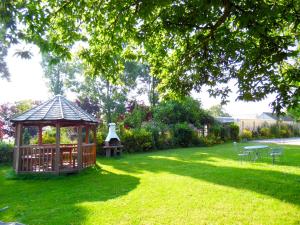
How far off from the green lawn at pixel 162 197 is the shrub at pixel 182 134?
12007 mm

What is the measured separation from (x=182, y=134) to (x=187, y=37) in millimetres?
17407

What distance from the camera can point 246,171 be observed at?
1080cm

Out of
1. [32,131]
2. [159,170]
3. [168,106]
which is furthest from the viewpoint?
[32,131]

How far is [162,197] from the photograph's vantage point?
298 inches

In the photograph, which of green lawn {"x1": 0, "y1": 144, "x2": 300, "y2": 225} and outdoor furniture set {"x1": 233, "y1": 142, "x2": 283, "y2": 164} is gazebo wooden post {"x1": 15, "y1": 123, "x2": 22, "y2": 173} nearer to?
green lawn {"x1": 0, "y1": 144, "x2": 300, "y2": 225}

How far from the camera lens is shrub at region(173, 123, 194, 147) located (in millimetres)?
23812

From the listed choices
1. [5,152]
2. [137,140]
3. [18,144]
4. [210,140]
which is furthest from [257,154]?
[5,152]

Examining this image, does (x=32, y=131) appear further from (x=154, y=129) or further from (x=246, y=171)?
(x=246, y=171)

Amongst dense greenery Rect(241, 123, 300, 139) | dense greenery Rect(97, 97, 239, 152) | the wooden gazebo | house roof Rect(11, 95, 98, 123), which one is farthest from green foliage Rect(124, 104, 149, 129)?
the wooden gazebo

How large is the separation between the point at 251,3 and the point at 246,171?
7.37 metres

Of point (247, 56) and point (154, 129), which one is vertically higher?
point (247, 56)

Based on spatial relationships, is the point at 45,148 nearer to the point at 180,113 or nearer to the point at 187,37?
the point at 187,37

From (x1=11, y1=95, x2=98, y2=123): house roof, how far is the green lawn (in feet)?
7.64

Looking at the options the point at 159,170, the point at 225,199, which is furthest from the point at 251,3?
the point at 159,170
